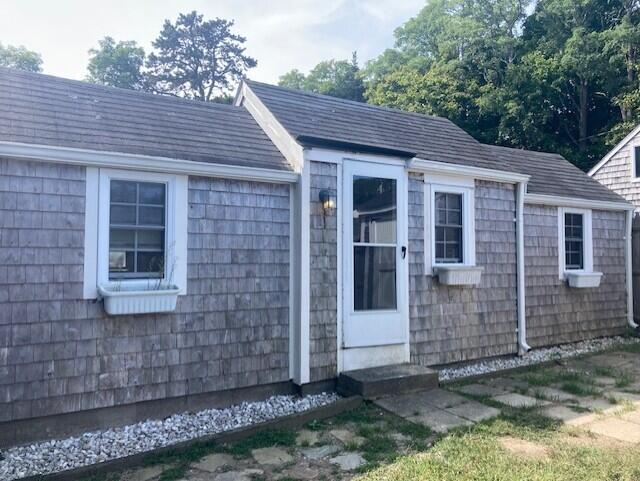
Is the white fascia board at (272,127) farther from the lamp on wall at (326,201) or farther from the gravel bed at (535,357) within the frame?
the gravel bed at (535,357)

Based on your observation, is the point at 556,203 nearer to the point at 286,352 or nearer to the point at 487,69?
the point at 286,352

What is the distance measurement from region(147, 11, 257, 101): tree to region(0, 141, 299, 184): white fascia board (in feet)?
85.2

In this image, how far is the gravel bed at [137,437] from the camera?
365 centimetres

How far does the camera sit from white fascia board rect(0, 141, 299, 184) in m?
4.00

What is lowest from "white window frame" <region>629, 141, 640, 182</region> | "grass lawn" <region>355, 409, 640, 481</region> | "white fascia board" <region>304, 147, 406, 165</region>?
"grass lawn" <region>355, 409, 640, 481</region>

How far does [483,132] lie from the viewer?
21.6 meters

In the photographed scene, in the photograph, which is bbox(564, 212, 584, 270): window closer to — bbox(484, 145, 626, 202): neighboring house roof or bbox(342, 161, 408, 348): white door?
bbox(484, 145, 626, 202): neighboring house roof

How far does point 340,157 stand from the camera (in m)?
5.50

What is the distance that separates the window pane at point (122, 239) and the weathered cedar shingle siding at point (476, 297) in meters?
3.29

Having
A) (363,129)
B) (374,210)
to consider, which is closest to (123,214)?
(374,210)


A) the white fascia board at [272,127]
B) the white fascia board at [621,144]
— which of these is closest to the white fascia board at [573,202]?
the white fascia board at [621,144]

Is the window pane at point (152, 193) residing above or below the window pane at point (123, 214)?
above

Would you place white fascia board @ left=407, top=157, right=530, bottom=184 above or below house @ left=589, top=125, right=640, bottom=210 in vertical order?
below

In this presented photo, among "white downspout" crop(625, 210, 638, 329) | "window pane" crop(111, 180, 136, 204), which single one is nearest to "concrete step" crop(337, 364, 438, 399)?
"window pane" crop(111, 180, 136, 204)
